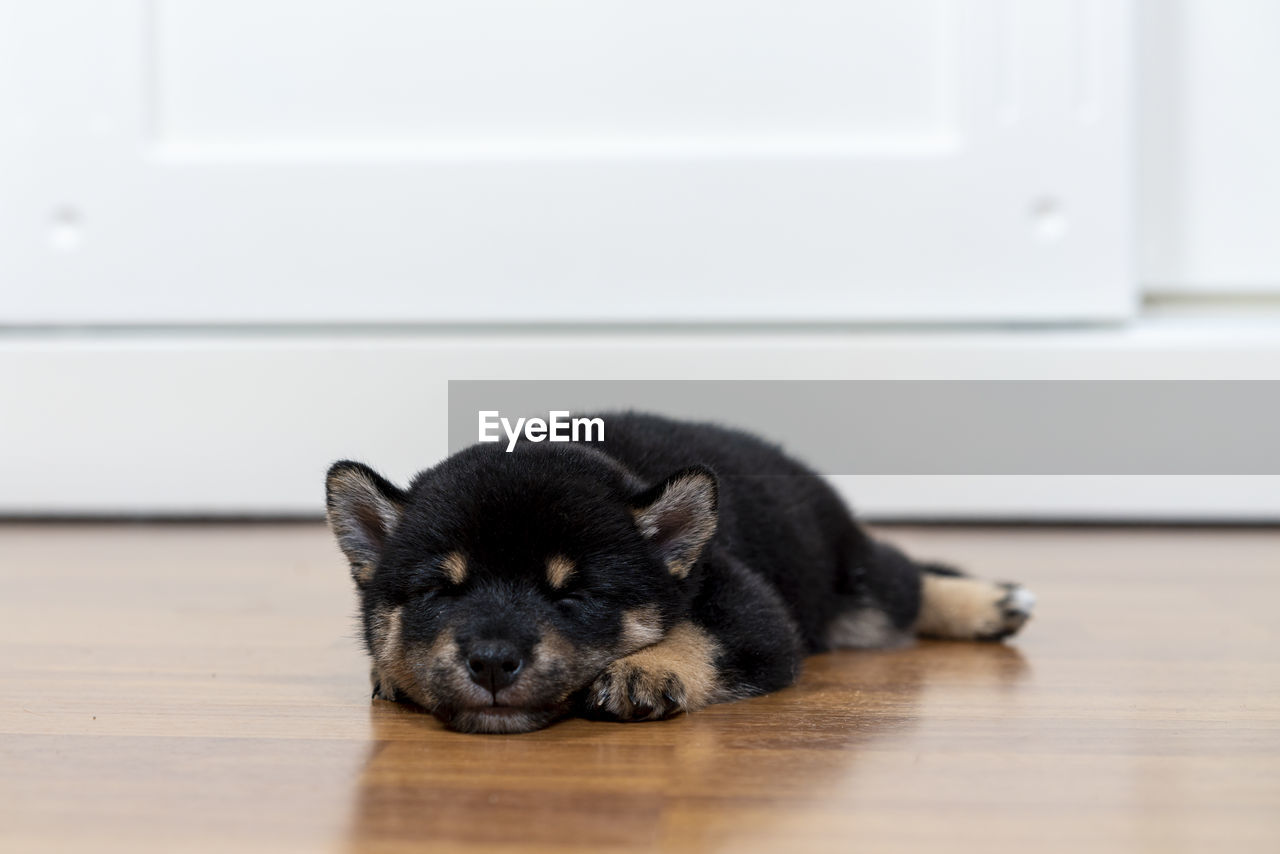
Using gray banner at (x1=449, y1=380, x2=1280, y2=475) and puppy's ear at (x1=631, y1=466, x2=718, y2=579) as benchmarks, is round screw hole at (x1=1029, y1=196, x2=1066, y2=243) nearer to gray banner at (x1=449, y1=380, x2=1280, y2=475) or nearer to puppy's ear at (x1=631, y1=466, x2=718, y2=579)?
gray banner at (x1=449, y1=380, x2=1280, y2=475)

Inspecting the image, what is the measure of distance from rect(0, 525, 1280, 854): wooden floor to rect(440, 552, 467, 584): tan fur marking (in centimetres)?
17

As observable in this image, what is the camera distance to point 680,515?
5.23 ft

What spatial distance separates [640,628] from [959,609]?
0.75m

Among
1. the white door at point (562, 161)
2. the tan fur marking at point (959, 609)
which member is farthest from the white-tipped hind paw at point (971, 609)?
the white door at point (562, 161)

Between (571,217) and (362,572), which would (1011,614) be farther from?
(571,217)

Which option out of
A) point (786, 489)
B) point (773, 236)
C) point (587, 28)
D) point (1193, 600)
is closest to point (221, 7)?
point (587, 28)

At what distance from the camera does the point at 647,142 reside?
10.3ft

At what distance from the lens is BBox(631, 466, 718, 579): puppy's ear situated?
1571 mm

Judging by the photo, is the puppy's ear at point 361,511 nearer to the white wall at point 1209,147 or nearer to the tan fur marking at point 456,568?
the tan fur marking at point 456,568

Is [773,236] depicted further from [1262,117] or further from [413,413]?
[1262,117]

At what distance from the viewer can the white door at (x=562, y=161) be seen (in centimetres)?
308

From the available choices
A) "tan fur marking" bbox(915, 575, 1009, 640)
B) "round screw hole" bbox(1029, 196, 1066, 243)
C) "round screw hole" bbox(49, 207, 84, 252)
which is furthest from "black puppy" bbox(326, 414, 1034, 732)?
"round screw hole" bbox(49, 207, 84, 252)

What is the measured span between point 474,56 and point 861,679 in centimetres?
191

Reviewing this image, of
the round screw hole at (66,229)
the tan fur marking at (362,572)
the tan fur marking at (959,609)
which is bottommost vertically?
the tan fur marking at (959,609)
